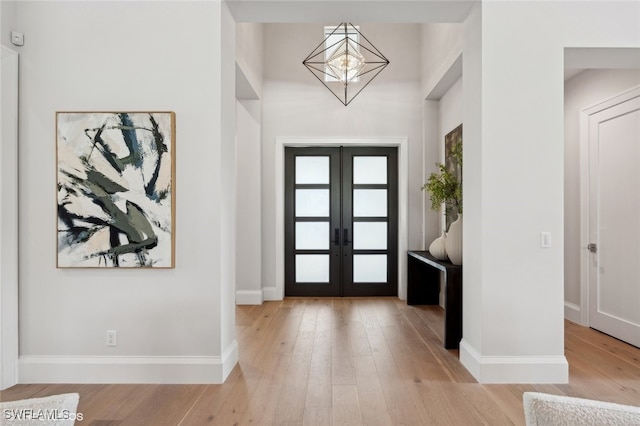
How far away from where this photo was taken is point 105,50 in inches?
111

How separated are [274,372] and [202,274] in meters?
0.94

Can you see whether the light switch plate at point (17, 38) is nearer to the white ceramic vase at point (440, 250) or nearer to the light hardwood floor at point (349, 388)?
the light hardwood floor at point (349, 388)

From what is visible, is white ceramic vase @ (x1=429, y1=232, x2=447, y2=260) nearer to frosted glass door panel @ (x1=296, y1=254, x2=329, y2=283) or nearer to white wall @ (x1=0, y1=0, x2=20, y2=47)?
frosted glass door panel @ (x1=296, y1=254, x2=329, y2=283)

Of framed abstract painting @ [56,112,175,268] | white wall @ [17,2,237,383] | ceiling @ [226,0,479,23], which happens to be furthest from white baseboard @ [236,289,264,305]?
ceiling @ [226,0,479,23]

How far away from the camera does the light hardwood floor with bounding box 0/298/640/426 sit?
2.29m

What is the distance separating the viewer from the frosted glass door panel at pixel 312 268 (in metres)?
5.61

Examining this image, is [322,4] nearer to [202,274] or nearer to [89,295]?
[202,274]

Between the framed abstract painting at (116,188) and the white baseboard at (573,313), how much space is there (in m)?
4.32

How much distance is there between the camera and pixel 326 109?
5.38 meters

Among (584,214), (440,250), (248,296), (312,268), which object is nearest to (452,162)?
(440,250)

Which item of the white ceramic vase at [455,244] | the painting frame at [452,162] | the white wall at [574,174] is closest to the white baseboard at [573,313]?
the white wall at [574,174]

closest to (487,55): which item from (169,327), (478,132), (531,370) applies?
(478,132)

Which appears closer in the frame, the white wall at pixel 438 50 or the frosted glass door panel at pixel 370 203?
the white wall at pixel 438 50

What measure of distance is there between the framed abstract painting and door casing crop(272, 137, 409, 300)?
2.63 m
